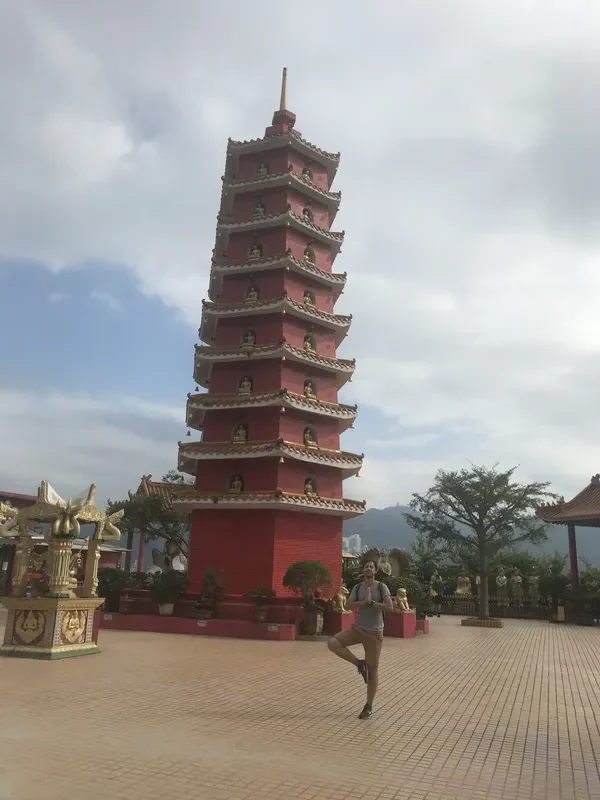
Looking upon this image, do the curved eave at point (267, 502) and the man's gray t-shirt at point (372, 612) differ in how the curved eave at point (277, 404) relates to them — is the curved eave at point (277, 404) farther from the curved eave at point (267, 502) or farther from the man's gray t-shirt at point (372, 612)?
the man's gray t-shirt at point (372, 612)

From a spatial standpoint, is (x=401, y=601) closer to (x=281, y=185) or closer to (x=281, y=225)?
(x=281, y=225)

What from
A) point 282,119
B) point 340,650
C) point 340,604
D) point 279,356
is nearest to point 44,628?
point 340,650

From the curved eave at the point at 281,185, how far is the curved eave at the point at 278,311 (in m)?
5.53

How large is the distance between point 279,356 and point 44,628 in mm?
12936

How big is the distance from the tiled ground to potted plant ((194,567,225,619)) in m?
5.82

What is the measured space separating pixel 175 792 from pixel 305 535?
646 inches

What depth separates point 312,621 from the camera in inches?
711

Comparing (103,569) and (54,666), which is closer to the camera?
(54,666)

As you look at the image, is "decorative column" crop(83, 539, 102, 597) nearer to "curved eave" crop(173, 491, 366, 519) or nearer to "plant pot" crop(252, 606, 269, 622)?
"plant pot" crop(252, 606, 269, 622)

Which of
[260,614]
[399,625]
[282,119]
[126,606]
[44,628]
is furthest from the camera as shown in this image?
[282,119]

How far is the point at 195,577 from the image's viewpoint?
68.1 ft

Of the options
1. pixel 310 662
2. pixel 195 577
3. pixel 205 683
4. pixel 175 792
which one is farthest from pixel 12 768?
pixel 195 577

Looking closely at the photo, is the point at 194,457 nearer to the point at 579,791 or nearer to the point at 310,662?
the point at 310,662

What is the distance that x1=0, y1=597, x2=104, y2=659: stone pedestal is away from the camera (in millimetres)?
11859
